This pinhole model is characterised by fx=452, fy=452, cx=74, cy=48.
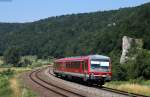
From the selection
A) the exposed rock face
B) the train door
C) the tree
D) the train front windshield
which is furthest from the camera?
the tree

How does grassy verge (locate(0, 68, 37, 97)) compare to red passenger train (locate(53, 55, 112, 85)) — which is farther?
red passenger train (locate(53, 55, 112, 85))

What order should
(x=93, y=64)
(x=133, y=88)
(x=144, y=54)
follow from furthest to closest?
(x=144, y=54)
(x=93, y=64)
(x=133, y=88)

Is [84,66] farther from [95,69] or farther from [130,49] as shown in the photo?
[130,49]

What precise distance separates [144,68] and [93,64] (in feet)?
81.6

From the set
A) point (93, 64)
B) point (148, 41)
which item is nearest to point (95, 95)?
point (93, 64)

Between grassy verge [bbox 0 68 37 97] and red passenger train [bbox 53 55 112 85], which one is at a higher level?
red passenger train [bbox 53 55 112 85]

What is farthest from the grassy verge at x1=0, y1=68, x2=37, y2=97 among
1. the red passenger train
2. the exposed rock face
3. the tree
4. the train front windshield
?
the tree

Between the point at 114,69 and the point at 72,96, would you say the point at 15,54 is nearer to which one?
the point at 114,69

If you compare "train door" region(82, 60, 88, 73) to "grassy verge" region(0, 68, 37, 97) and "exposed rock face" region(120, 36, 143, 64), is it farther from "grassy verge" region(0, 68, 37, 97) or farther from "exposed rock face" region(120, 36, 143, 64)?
"exposed rock face" region(120, 36, 143, 64)

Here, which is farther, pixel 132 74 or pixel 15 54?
pixel 15 54

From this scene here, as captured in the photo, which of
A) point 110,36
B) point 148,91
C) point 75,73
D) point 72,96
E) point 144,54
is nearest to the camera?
point 72,96

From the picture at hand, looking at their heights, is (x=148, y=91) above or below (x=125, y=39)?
below

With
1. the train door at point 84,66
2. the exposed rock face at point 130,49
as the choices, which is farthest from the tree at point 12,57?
the train door at point 84,66

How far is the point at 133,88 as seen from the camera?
35188mm
